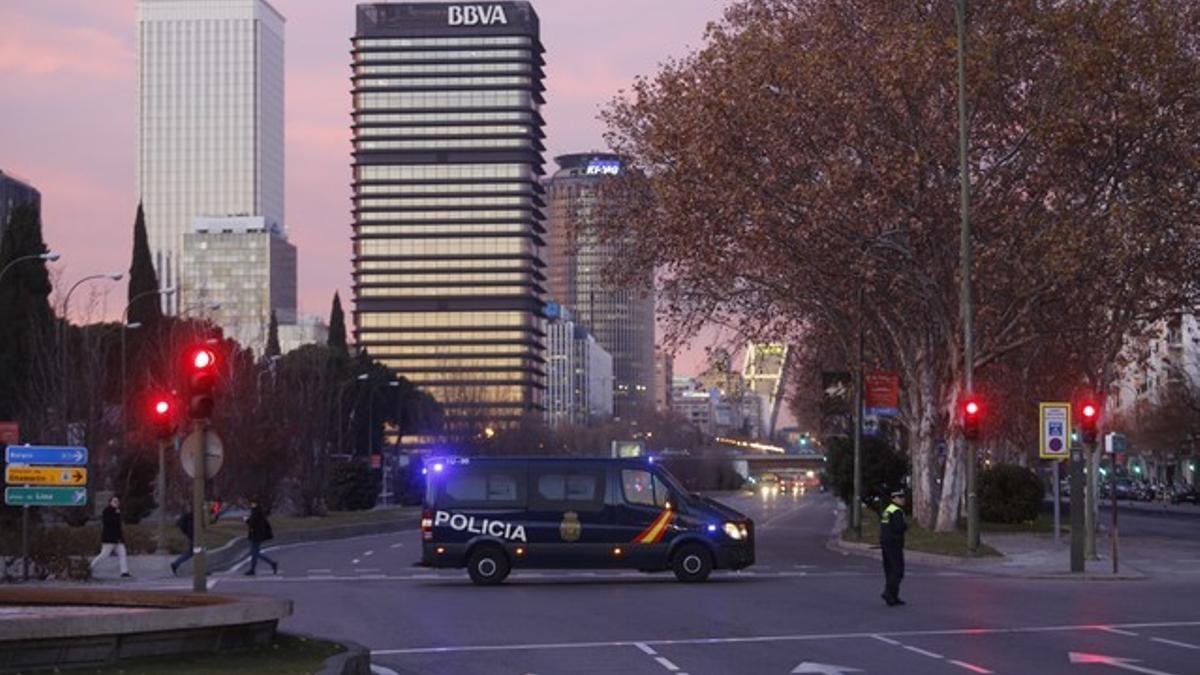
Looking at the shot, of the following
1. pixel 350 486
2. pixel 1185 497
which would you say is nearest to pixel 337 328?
pixel 350 486

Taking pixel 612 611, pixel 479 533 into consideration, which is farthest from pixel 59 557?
pixel 612 611

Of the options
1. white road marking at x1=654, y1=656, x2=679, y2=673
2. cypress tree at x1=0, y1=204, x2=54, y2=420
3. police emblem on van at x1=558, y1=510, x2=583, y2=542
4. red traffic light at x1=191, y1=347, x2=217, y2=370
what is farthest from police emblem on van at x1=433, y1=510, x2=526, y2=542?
cypress tree at x1=0, y1=204, x2=54, y2=420

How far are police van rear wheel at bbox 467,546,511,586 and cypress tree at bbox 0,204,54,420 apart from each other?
2686 centimetres

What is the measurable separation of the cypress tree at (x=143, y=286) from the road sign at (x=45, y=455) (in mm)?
36132

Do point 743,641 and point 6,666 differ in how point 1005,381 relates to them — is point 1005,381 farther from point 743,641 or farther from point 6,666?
point 6,666

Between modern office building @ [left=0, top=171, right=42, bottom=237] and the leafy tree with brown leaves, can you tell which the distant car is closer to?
the leafy tree with brown leaves

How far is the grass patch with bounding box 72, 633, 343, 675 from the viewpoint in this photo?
15.5 meters

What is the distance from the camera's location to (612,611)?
26.7 m

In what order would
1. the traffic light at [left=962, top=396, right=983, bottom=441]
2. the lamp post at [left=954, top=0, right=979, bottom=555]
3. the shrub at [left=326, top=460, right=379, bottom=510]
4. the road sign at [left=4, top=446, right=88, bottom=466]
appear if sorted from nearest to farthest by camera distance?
the road sign at [left=4, top=446, right=88, bottom=466]
the traffic light at [left=962, top=396, right=983, bottom=441]
the lamp post at [left=954, top=0, right=979, bottom=555]
the shrub at [left=326, top=460, right=379, bottom=510]

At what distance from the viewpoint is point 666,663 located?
19250mm

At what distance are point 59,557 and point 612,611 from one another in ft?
48.2

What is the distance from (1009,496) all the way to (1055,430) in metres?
23.2

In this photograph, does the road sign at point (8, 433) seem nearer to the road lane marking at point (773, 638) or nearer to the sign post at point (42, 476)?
the sign post at point (42, 476)

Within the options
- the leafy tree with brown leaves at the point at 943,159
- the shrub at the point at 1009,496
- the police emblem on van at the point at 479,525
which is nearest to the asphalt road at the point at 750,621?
the police emblem on van at the point at 479,525
